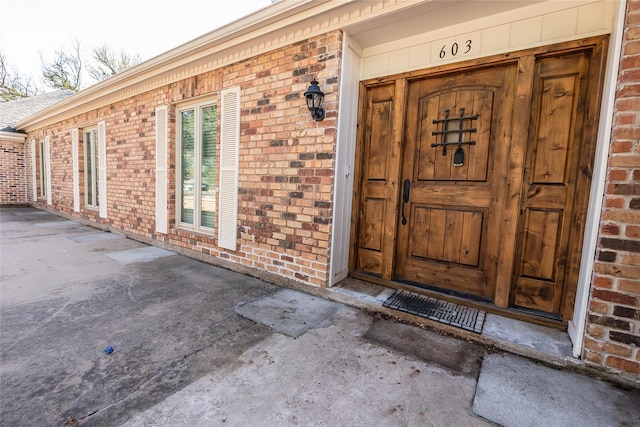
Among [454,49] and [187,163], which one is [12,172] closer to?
[187,163]

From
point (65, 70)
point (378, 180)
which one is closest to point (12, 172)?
point (65, 70)

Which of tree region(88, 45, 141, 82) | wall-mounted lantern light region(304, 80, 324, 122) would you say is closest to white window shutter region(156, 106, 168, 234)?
wall-mounted lantern light region(304, 80, 324, 122)

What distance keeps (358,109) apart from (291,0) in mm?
1146

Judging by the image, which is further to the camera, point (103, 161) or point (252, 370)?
point (103, 161)

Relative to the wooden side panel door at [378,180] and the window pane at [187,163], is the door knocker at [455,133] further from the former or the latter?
the window pane at [187,163]

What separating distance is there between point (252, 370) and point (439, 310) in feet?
5.07

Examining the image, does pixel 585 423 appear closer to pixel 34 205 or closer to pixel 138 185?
pixel 138 185

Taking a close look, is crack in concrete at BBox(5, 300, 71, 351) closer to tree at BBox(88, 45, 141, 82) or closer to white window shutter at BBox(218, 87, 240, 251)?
white window shutter at BBox(218, 87, 240, 251)

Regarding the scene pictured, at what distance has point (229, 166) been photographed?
3477 mm

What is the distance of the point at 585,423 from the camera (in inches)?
50.8

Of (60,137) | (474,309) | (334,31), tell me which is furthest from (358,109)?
(60,137)

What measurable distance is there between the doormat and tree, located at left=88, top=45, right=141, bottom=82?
18.3 metres

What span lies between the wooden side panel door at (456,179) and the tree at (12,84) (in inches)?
828

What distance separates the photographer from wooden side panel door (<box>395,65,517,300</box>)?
90.4 inches
